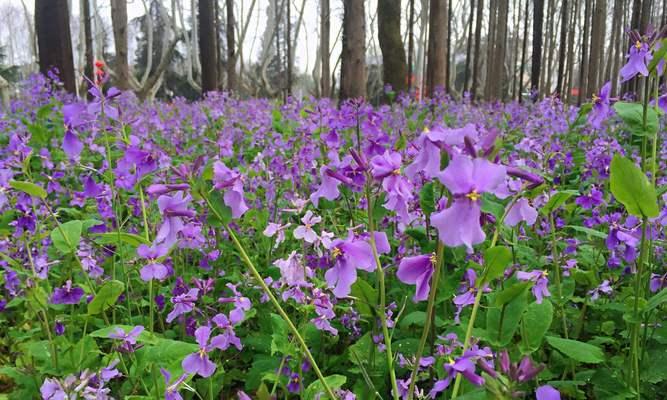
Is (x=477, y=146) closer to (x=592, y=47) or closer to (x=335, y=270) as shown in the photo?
(x=335, y=270)

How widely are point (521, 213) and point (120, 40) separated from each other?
15.2 m

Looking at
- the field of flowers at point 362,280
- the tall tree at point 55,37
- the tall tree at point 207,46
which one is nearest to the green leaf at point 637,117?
the field of flowers at point 362,280

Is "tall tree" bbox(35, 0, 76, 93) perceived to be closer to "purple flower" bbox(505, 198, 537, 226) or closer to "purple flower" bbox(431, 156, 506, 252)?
"purple flower" bbox(505, 198, 537, 226)

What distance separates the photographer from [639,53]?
61.2 inches

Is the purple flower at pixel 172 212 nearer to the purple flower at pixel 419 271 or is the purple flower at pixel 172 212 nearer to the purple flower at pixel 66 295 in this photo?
the purple flower at pixel 419 271

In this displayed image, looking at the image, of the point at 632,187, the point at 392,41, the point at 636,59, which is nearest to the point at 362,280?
the point at 632,187

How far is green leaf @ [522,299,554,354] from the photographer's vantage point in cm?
134

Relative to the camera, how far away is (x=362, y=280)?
1261 millimetres

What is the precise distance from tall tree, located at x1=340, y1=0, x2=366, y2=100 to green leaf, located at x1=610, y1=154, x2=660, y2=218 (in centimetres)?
751

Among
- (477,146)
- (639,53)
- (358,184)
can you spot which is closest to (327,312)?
(358,184)

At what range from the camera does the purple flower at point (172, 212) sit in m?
1.07

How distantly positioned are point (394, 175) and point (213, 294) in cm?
152

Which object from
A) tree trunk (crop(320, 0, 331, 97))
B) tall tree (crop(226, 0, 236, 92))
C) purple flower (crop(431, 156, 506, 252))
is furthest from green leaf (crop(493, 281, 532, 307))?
tree trunk (crop(320, 0, 331, 97))

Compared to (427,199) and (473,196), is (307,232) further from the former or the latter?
(473,196)
